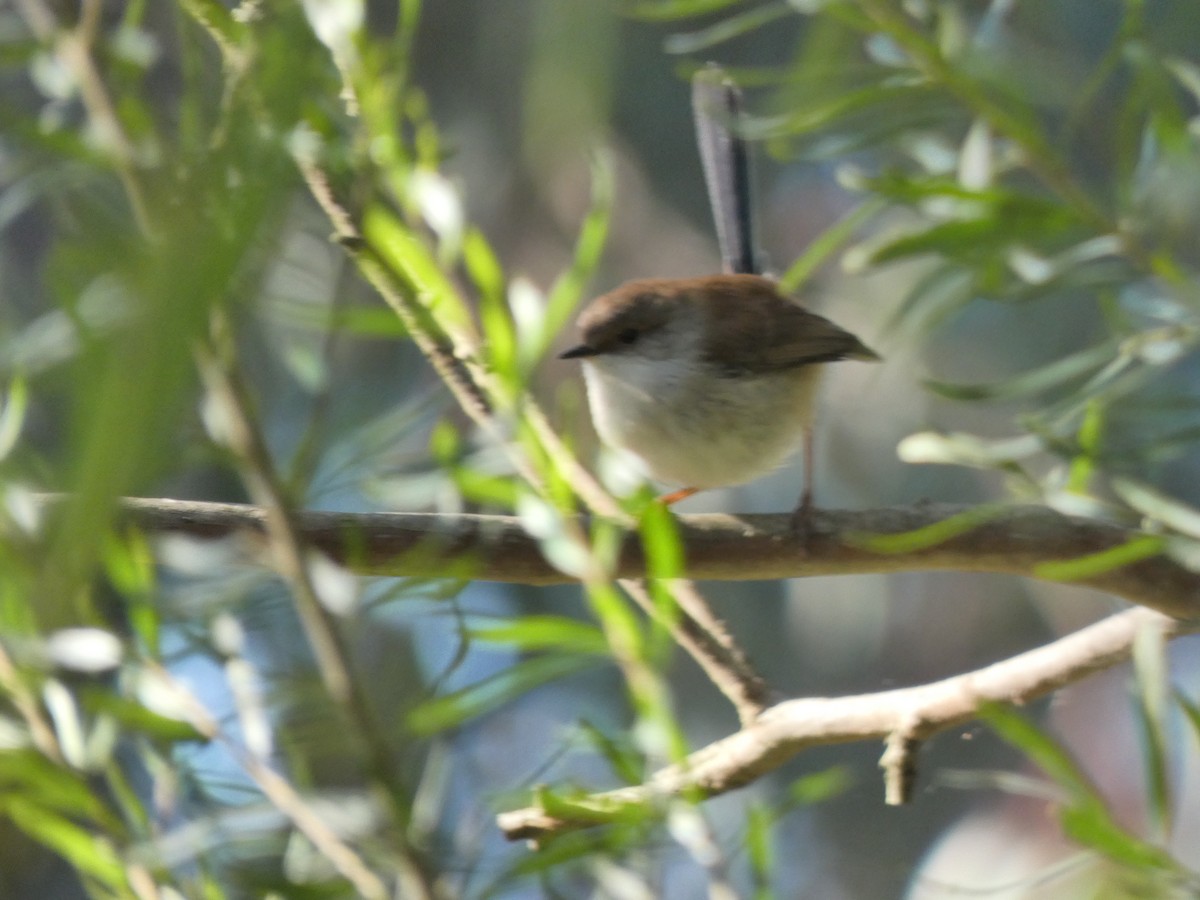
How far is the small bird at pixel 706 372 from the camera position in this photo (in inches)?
72.9

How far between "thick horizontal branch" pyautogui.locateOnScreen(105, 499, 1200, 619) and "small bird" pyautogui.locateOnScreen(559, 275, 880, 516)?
20.8 inches

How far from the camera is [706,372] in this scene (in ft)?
6.30

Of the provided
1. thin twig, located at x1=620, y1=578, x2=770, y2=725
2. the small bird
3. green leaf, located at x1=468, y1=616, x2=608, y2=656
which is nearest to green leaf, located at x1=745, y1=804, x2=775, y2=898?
green leaf, located at x1=468, y1=616, x2=608, y2=656

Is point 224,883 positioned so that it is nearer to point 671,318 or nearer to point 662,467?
point 662,467

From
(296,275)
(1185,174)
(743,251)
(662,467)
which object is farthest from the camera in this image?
(743,251)

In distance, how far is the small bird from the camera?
1.85m

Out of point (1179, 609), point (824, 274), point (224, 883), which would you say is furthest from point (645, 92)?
point (224, 883)

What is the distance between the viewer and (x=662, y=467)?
184cm

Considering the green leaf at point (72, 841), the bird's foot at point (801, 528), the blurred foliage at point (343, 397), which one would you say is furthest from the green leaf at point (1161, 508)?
the green leaf at point (72, 841)

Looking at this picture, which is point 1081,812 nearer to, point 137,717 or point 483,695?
point 483,695

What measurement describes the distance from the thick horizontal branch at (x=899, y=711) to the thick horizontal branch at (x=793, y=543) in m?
0.07

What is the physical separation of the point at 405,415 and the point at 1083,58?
1429 millimetres

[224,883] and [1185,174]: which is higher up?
[1185,174]

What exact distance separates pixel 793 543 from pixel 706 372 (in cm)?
75
